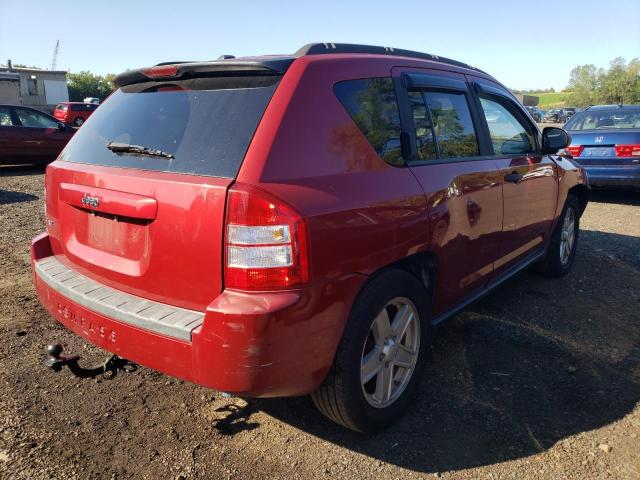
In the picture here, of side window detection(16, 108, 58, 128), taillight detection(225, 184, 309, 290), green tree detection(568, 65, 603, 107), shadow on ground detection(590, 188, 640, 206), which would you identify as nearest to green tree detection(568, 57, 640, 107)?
green tree detection(568, 65, 603, 107)

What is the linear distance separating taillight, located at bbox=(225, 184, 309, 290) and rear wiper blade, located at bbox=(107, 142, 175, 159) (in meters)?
0.54

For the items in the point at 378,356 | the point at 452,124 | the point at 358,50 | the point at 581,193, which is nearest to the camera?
the point at 378,356

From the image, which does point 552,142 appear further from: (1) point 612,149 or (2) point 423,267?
(1) point 612,149

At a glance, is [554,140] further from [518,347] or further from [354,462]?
[354,462]

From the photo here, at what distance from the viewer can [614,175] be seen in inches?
332

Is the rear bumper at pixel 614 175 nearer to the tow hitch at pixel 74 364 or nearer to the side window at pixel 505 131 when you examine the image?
the side window at pixel 505 131

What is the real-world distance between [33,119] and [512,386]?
12.9m

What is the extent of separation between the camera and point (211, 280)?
2135 millimetres

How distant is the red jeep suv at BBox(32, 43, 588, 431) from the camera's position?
6.78ft

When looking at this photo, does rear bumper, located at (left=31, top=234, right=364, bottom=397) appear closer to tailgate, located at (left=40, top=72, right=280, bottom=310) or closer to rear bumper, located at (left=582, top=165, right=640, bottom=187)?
tailgate, located at (left=40, top=72, right=280, bottom=310)

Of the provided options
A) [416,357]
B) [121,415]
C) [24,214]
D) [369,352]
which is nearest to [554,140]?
[416,357]

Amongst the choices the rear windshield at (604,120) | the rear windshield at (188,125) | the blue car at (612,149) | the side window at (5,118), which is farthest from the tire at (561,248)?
the side window at (5,118)

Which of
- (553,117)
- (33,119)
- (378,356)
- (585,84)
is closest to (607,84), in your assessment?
(585,84)

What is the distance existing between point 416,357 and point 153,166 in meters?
1.70
